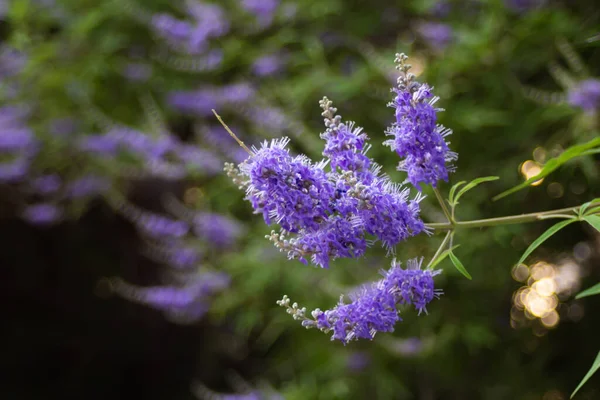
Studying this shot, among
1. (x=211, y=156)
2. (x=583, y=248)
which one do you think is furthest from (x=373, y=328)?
(x=211, y=156)

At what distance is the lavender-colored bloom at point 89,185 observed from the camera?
3771 mm

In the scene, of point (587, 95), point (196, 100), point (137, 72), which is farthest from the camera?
point (137, 72)

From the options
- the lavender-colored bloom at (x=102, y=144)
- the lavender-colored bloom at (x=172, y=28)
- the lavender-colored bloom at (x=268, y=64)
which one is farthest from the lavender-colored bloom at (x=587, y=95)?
the lavender-colored bloom at (x=102, y=144)

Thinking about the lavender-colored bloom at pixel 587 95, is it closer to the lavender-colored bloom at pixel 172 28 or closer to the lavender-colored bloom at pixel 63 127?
the lavender-colored bloom at pixel 172 28

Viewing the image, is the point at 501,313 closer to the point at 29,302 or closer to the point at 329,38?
the point at 329,38

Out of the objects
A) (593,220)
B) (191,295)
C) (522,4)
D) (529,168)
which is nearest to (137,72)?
(191,295)

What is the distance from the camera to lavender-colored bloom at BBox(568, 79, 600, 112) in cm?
205

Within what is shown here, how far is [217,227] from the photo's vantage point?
127 inches

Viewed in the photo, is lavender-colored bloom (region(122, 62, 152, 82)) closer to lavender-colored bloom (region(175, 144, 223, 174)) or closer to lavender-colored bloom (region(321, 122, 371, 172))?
lavender-colored bloom (region(175, 144, 223, 174))

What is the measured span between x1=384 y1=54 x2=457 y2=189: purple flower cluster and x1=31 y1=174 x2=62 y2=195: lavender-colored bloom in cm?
325

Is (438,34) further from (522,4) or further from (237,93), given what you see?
(237,93)

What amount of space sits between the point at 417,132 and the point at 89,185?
3.15 m

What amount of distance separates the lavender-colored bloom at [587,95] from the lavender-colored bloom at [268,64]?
5.03 ft

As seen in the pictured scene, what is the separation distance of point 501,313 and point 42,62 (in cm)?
293
